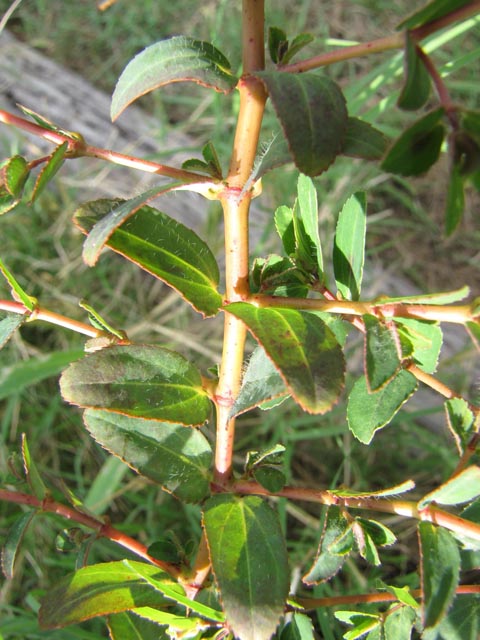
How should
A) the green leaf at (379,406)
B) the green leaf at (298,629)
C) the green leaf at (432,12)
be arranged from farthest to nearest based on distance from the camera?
1. the green leaf at (298,629)
2. the green leaf at (379,406)
3. the green leaf at (432,12)

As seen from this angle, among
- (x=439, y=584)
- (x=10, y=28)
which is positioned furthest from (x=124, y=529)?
(x=10, y=28)

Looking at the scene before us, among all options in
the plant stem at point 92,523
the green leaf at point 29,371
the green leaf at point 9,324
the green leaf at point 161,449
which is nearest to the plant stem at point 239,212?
the green leaf at point 161,449

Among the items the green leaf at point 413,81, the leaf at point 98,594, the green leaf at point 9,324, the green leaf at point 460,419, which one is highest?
the green leaf at point 413,81

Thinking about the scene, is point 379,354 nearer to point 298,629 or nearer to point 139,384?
point 139,384

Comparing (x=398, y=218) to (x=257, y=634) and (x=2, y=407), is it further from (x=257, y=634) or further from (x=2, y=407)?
(x=257, y=634)

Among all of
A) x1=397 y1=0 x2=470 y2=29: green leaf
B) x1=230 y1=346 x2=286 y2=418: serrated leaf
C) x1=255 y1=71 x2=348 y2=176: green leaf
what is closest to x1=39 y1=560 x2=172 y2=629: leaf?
x1=230 y1=346 x2=286 y2=418: serrated leaf

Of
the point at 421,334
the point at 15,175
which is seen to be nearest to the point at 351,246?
the point at 421,334

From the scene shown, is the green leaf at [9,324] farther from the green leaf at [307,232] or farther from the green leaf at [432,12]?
the green leaf at [432,12]
